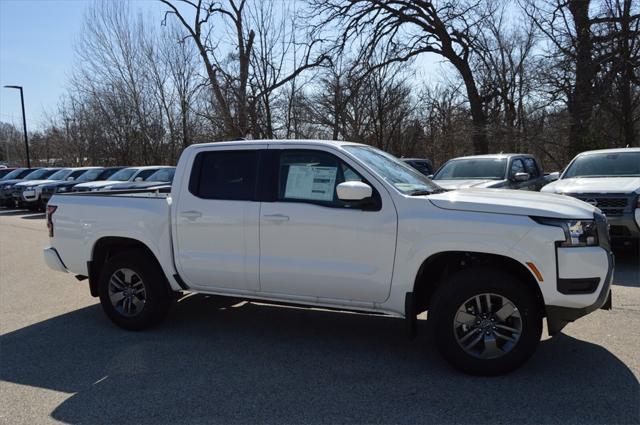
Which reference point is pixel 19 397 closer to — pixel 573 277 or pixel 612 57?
pixel 573 277

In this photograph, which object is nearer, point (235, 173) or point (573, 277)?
point (573, 277)

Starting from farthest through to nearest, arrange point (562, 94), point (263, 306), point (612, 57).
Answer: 1. point (562, 94)
2. point (612, 57)
3. point (263, 306)

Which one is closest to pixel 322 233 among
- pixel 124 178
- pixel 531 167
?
pixel 531 167

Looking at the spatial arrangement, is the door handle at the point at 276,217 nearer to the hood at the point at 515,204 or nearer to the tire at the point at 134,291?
the hood at the point at 515,204

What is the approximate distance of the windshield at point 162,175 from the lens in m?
17.7

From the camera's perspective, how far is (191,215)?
5.27 m

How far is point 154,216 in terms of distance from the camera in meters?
5.49

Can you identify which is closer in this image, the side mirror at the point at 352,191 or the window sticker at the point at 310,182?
the side mirror at the point at 352,191

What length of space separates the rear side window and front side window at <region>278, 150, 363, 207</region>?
314mm

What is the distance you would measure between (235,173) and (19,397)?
2.55m

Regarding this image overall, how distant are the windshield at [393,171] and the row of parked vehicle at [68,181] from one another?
13.3 meters

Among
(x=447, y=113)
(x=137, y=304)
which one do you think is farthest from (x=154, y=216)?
(x=447, y=113)

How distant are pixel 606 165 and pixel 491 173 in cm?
205

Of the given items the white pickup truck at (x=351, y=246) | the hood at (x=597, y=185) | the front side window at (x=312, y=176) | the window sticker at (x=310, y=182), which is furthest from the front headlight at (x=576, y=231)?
the hood at (x=597, y=185)
